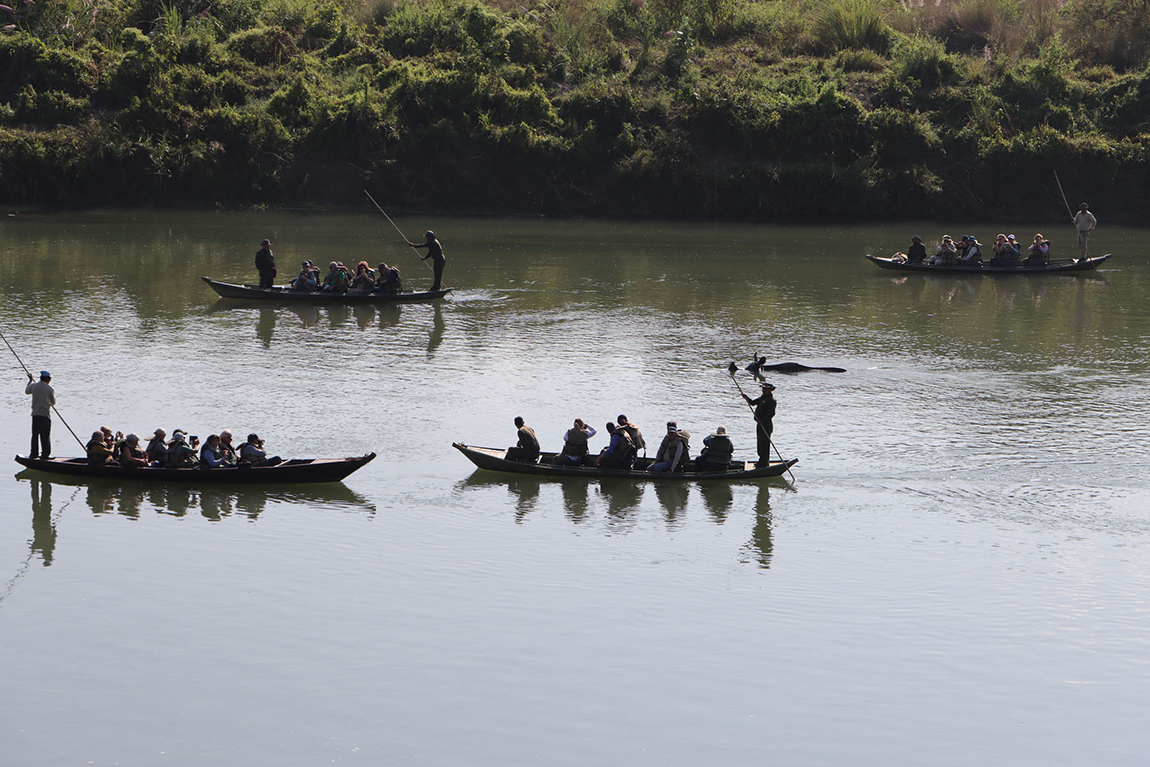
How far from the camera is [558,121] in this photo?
56062mm

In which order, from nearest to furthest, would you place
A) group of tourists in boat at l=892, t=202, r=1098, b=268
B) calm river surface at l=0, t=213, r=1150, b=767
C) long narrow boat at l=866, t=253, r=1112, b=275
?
calm river surface at l=0, t=213, r=1150, b=767 < long narrow boat at l=866, t=253, r=1112, b=275 < group of tourists in boat at l=892, t=202, r=1098, b=268

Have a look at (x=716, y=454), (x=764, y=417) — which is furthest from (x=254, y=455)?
(x=764, y=417)

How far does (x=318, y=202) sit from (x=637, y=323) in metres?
27.5

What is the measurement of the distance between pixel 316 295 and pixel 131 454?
14744 mm

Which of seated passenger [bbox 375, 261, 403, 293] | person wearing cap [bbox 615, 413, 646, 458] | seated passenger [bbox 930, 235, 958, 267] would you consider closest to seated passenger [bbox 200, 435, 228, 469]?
person wearing cap [bbox 615, 413, 646, 458]

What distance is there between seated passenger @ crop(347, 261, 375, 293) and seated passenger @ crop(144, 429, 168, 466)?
15.0 m

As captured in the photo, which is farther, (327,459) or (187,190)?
(187,190)

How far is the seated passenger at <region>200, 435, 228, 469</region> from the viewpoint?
18000 mm

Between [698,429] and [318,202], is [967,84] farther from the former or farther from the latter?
[698,429]

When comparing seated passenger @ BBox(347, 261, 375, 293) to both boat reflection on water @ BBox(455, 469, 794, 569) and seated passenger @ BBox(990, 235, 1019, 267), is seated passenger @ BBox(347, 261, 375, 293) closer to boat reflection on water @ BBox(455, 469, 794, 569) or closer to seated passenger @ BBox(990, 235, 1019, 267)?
boat reflection on water @ BBox(455, 469, 794, 569)

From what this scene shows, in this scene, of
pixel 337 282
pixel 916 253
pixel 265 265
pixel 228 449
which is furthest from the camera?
pixel 916 253

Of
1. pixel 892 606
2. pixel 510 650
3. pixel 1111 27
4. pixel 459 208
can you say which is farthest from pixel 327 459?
pixel 1111 27

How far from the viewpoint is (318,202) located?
180ft

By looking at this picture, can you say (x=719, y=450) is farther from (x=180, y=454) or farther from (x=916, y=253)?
(x=916, y=253)
